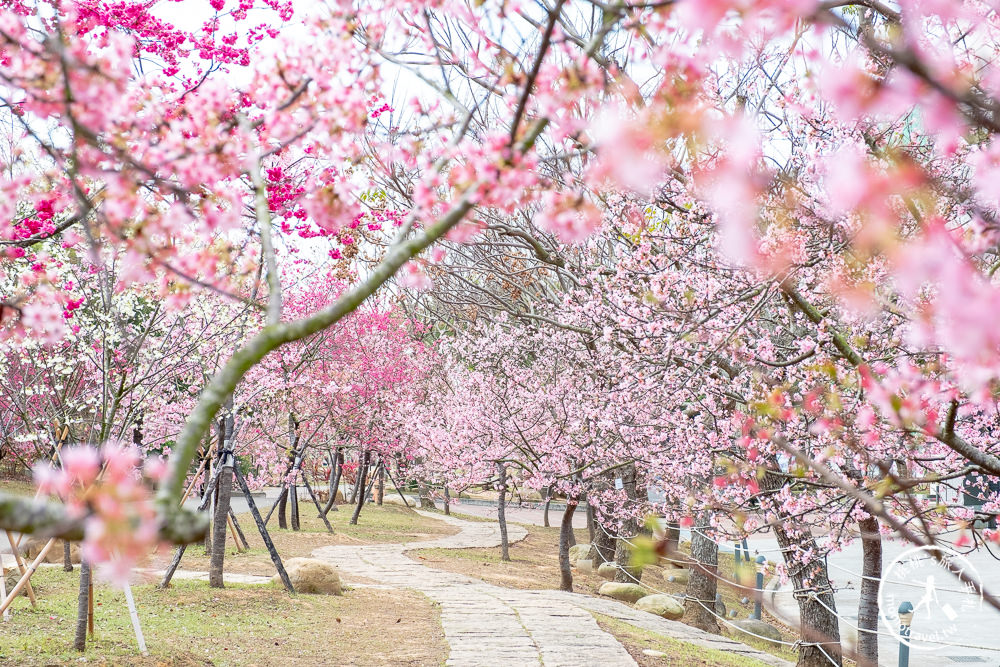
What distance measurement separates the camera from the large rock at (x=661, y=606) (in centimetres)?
1325

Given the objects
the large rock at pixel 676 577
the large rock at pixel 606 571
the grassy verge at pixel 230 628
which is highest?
the grassy verge at pixel 230 628

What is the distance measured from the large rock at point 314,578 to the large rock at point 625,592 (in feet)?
19.0

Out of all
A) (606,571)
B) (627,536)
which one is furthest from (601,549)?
(627,536)

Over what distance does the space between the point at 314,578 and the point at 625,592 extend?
6307 mm

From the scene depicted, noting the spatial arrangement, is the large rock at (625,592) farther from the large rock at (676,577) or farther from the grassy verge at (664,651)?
the grassy verge at (664,651)

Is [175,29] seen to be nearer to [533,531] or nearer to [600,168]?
[600,168]

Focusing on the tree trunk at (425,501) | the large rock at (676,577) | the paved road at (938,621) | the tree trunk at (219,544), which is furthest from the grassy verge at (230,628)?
the tree trunk at (425,501)

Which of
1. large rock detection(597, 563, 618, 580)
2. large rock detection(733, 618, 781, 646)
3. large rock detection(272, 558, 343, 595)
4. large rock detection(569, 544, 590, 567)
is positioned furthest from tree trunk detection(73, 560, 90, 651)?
large rock detection(569, 544, 590, 567)

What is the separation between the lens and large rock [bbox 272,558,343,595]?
1120 centimetres

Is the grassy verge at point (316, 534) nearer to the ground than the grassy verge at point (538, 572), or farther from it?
farther from it

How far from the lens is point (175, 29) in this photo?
650cm

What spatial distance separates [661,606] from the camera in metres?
13.4

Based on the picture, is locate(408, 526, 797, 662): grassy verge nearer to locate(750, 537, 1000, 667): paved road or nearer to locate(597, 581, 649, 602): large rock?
locate(597, 581, 649, 602): large rock

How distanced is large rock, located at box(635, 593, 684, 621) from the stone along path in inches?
31.5
